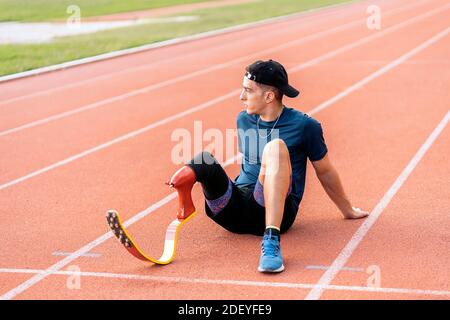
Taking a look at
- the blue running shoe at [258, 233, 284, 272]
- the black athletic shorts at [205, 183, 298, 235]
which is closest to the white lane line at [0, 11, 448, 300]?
the black athletic shorts at [205, 183, 298, 235]

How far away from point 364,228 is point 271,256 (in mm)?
1158

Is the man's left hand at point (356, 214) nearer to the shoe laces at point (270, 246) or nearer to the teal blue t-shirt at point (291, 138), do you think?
the teal blue t-shirt at point (291, 138)

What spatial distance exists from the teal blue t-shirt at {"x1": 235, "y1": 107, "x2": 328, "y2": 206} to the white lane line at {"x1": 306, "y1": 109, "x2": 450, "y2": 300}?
1.62 ft

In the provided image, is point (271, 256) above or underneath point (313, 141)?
underneath

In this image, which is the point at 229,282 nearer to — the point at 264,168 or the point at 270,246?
the point at 270,246

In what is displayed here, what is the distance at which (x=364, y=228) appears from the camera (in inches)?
257

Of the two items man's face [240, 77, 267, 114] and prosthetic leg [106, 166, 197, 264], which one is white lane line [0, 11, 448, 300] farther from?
man's face [240, 77, 267, 114]

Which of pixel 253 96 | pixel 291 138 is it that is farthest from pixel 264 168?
pixel 253 96

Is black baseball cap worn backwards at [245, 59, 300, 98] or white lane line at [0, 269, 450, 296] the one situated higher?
black baseball cap worn backwards at [245, 59, 300, 98]

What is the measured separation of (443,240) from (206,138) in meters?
4.48

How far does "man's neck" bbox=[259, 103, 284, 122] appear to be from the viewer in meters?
6.16

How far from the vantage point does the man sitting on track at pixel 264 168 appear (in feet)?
19.1

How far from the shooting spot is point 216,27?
24.4 m
